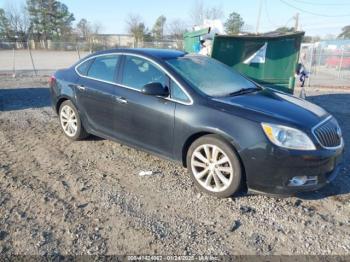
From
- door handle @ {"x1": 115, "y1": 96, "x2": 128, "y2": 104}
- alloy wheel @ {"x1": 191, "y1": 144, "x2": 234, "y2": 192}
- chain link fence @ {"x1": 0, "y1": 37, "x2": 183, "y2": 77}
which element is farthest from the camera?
chain link fence @ {"x1": 0, "y1": 37, "x2": 183, "y2": 77}

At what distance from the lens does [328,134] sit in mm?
3465

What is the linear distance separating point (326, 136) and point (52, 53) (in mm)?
38478

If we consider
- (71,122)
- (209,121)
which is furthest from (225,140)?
(71,122)

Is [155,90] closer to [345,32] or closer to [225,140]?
[225,140]

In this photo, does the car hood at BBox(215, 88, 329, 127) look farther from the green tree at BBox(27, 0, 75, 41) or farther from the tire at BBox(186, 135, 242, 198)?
the green tree at BBox(27, 0, 75, 41)

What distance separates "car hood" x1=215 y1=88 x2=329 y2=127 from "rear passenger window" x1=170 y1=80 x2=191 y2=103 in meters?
0.37

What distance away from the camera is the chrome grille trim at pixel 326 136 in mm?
3311

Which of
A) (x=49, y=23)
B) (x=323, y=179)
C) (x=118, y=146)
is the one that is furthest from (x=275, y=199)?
(x=49, y=23)

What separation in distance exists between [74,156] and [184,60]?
7.19 feet

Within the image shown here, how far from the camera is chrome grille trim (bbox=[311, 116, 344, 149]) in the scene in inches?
130

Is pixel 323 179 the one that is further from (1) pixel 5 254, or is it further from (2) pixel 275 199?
(1) pixel 5 254

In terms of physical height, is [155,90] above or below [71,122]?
above

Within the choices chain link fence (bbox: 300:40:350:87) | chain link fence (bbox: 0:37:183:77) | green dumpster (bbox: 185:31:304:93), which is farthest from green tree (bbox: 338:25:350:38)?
green dumpster (bbox: 185:31:304:93)

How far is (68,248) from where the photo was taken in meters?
2.71
